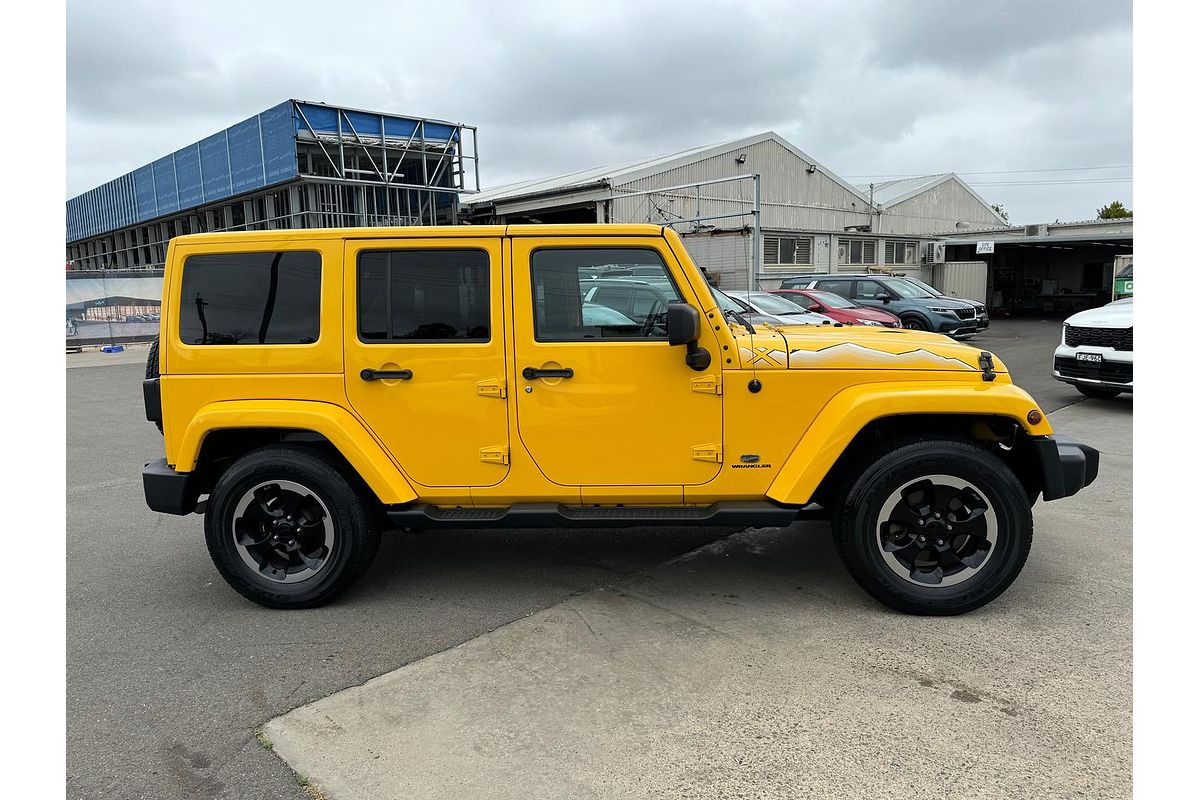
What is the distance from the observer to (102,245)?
39.9 meters

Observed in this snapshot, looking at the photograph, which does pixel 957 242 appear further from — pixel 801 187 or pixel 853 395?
pixel 853 395

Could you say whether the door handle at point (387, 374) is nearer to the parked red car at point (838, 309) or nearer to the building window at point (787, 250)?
the parked red car at point (838, 309)

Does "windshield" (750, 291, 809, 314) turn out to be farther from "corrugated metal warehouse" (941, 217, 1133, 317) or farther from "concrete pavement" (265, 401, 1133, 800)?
"corrugated metal warehouse" (941, 217, 1133, 317)

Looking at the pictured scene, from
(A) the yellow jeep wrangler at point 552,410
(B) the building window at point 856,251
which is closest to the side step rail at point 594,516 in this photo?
(A) the yellow jeep wrangler at point 552,410

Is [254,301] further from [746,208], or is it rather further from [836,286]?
[746,208]

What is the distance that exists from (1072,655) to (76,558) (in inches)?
223

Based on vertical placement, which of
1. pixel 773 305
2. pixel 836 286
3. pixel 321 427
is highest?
pixel 836 286

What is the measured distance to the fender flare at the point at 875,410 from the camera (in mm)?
3795

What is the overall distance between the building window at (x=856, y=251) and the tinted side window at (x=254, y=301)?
28778 millimetres

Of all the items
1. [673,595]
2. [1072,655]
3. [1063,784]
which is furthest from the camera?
[673,595]

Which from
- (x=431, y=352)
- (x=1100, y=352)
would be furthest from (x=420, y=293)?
(x=1100, y=352)

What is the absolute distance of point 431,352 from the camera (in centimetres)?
399

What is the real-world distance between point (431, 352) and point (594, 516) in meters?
1.17

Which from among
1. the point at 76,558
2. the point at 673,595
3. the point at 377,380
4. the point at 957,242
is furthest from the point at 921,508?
the point at 957,242
